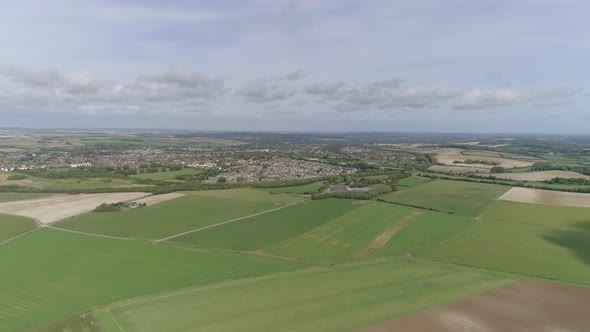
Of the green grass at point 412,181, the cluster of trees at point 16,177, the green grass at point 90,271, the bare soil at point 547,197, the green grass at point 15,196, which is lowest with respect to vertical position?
the green grass at point 90,271

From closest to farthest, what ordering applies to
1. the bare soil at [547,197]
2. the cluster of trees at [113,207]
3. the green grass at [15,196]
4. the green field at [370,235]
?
the green field at [370,235], the cluster of trees at [113,207], the bare soil at [547,197], the green grass at [15,196]

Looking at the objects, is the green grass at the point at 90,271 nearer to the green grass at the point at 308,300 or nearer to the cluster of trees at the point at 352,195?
the green grass at the point at 308,300

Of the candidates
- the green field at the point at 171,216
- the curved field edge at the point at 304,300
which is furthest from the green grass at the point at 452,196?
the curved field edge at the point at 304,300

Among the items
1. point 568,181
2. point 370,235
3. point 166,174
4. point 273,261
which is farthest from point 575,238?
point 166,174

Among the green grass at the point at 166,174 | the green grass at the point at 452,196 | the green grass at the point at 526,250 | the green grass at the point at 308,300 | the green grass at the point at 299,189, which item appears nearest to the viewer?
the green grass at the point at 308,300

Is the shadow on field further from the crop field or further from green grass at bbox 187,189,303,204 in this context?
green grass at bbox 187,189,303,204

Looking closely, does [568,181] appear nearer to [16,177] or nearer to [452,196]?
[452,196]

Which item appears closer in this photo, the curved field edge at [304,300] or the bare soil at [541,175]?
the curved field edge at [304,300]

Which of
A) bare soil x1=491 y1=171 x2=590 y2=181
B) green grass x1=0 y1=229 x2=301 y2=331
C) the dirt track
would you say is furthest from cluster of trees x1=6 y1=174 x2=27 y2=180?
bare soil x1=491 y1=171 x2=590 y2=181
